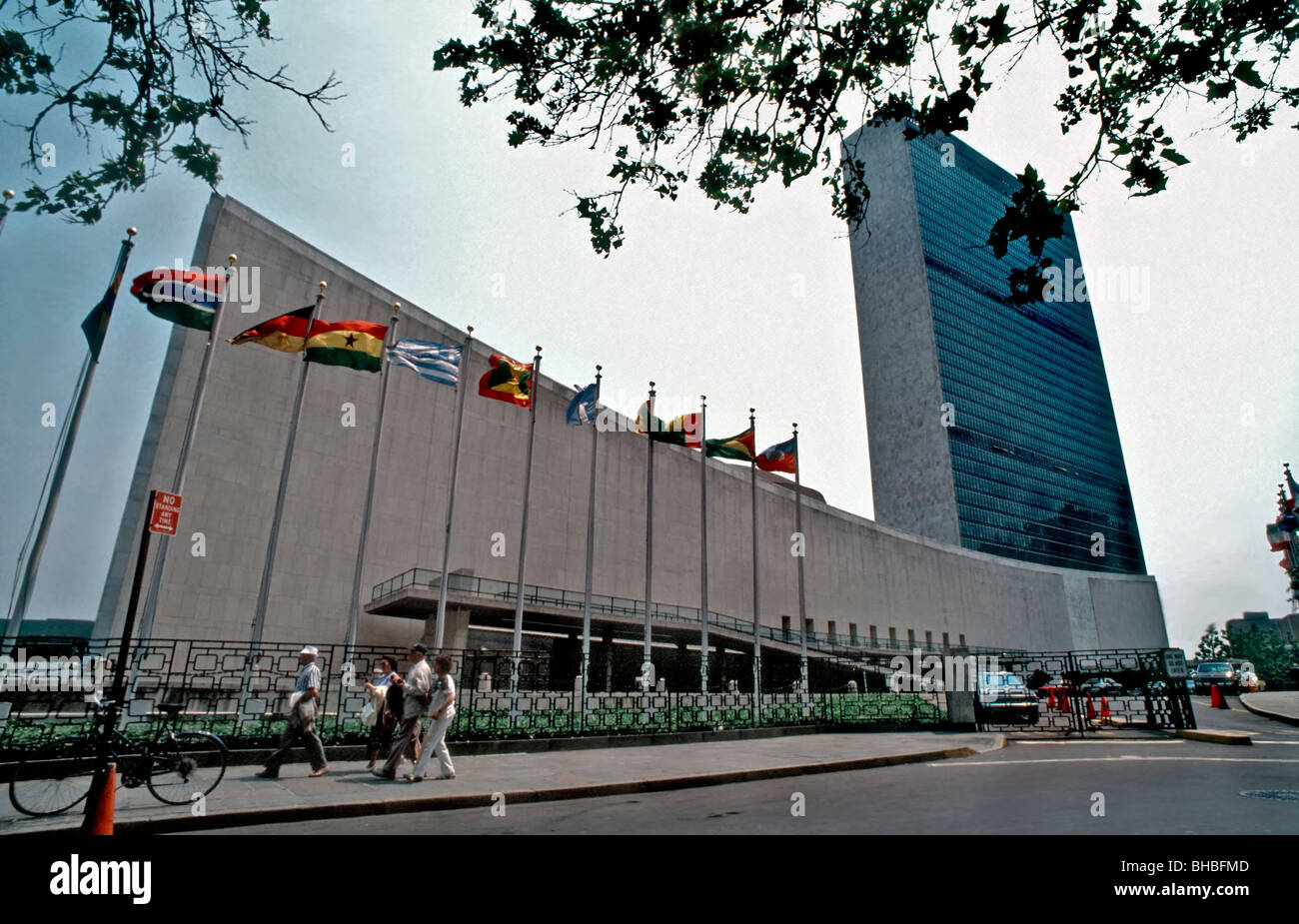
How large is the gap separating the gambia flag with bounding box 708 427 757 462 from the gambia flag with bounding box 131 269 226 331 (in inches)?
622

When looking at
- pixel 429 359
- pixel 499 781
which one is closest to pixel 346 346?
pixel 429 359

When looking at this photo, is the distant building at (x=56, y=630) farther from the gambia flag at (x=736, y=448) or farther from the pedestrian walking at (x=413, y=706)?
the gambia flag at (x=736, y=448)

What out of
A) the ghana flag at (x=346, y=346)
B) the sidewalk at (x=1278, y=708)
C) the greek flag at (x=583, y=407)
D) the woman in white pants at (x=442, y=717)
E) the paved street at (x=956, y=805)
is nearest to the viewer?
the paved street at (x=956, y=805)

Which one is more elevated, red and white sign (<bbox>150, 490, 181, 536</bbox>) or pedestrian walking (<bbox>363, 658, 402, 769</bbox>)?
red and white sign (<bbox>150, 490, 181, 536</bbox>)

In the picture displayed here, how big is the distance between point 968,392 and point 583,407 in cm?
10283

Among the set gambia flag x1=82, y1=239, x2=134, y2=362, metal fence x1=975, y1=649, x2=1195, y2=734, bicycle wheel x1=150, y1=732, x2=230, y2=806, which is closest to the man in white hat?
bicycle wheel x1=150, y1=732, x2=230, y2=806

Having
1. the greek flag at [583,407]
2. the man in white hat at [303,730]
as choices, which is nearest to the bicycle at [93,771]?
the man in white hat at [303,730]

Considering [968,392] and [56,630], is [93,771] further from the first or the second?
[968,392]

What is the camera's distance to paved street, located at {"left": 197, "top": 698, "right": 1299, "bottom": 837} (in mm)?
6188

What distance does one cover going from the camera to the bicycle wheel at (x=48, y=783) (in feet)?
22.4

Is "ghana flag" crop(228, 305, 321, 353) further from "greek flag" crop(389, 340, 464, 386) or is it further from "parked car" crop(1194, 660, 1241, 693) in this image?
"parked car" crop(1194, 660, 1241, 693)

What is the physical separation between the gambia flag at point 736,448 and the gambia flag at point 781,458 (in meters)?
0.46

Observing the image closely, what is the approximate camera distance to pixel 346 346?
58.6ft
